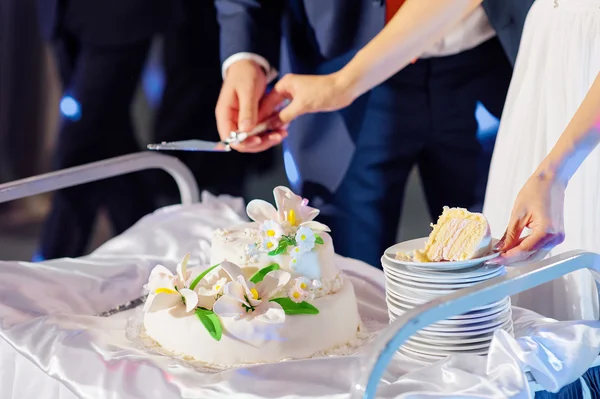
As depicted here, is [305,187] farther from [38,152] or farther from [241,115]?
[38,152]

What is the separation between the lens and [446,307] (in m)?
1.07

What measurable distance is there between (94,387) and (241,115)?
3.44ft

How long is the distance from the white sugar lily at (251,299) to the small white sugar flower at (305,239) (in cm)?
8

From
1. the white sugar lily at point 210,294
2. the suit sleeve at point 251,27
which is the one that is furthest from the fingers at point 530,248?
the suit sleeve at point 251,27

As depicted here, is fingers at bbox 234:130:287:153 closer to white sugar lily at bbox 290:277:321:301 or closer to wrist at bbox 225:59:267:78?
wrist at bbox 225:59:267:78

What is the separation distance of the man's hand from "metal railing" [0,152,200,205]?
249mm

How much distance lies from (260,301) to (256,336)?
2.5 inches

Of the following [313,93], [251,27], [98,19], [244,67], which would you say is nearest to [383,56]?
[313,93]

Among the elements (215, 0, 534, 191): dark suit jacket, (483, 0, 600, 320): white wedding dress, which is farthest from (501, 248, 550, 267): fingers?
(215, 0, 534, 191): dark suit jacket

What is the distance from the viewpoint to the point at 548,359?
Answer: 1.21 m

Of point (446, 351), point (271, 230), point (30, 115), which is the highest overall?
point (30, 115)

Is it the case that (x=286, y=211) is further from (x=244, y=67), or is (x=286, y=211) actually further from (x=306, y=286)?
(x=244, y=67)

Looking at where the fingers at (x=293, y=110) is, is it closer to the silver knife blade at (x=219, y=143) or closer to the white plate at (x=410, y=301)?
the silver knife blade at (x=219, y=143)

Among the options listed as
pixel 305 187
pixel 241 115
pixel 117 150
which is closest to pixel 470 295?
pixel 241 115
